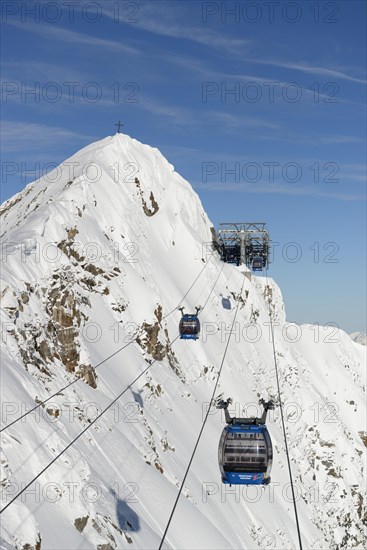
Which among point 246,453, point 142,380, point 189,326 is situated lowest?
point 142,380

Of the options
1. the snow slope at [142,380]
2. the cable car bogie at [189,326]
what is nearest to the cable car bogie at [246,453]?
the snow slope at [142,380]

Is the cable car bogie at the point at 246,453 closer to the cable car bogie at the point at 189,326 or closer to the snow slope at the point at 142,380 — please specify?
the snow slope at the point at 142,380

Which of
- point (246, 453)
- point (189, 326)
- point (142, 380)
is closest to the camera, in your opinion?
point (246, 453)

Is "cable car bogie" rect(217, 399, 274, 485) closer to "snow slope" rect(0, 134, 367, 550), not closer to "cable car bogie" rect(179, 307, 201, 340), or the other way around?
"snow slope" rect(0, 134, 367, 550)

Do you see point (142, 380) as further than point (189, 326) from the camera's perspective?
Yes

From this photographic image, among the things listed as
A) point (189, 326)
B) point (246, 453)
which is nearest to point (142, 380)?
point (189, 326)

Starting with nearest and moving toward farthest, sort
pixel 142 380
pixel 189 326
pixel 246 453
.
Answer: pixel 246 453
pixel 189 326
pixel 142 380

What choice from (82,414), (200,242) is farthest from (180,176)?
(82,414)

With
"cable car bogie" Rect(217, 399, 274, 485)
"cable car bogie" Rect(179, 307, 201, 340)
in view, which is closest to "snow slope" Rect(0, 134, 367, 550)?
"cable car bogie" Rect(179, 307, 201, 340)

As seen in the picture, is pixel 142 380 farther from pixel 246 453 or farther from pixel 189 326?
pixel 246 453
